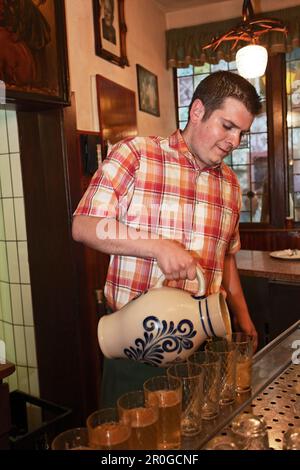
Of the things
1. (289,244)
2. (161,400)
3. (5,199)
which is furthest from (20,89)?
(289,244)

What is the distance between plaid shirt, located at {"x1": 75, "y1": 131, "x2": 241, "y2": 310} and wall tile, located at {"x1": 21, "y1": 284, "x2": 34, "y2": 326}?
1412mm

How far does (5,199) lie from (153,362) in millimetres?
1886

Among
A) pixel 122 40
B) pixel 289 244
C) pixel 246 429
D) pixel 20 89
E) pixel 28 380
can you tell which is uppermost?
pixel 122 40

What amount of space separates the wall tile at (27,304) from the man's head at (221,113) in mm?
1665

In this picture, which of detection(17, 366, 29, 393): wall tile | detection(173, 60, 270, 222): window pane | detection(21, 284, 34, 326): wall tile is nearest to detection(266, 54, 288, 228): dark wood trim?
detection(173, 60, 270, 222): window pane

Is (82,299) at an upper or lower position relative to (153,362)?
lower

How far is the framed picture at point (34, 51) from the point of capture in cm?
200

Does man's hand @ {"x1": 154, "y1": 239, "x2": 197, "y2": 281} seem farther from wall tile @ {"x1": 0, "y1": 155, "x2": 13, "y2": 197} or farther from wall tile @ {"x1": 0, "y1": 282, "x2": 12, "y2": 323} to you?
wall tile @ {"x1": 0, "y1": 282, "x2": 12, "y2": 323}

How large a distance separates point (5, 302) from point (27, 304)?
201 mm

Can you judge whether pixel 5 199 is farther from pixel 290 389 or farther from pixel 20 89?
pixel 290 389

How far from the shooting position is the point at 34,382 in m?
2.76

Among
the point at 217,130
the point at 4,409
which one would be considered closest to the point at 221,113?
the point at 217,130

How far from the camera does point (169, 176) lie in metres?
1.39

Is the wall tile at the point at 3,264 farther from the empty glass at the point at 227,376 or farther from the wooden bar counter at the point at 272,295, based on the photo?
the empty glass at the point at 227,376
